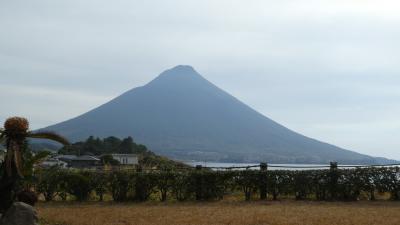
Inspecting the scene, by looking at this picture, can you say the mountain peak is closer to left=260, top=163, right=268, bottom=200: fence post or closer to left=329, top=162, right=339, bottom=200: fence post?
left=260, top=163, right=268, bottom=200: fence post

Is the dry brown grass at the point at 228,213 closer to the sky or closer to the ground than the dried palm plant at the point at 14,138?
closer to the ground

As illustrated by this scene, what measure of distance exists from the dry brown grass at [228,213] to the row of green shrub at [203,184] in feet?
2.86

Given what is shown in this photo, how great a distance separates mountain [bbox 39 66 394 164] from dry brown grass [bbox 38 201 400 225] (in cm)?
8471

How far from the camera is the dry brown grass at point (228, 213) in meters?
10.1

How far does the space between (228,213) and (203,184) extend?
10.8 feet

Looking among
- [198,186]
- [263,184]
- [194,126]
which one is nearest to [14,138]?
[198,186]

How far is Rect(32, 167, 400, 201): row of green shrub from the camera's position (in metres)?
14.4

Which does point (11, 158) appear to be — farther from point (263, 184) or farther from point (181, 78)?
point (181, 78)

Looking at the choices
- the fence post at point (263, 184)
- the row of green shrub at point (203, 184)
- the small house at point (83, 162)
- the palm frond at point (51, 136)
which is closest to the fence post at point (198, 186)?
the row of green shrub at point (203, 184)

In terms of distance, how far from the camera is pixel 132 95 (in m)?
191

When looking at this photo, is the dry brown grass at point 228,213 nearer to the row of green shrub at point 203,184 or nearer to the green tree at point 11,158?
the row of green shrub at point 203,184

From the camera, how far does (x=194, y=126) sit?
154m

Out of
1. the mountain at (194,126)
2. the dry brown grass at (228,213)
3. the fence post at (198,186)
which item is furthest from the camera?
the mountain at (194,126)

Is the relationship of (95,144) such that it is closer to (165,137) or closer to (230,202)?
(230,202)
